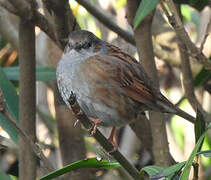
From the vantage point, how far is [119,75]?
105 inches

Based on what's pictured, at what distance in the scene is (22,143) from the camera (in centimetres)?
275

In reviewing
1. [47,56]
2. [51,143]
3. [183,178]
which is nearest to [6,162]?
[51,143]

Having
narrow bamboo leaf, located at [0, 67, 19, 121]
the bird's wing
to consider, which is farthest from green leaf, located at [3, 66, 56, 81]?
the bird's wing

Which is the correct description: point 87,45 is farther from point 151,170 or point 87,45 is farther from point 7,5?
point 151,170

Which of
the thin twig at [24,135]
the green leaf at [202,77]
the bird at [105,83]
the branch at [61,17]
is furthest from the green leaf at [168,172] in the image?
the green leaf at [202,77]

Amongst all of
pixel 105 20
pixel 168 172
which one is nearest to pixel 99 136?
pixel 168 172

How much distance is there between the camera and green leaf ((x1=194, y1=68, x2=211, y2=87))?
3.21m

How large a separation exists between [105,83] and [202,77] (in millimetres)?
862

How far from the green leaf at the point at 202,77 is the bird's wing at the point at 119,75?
58cm

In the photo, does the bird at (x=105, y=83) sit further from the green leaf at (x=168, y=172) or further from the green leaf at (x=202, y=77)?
the green leaf at (x=168, y=172)

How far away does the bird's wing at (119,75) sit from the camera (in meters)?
2.62

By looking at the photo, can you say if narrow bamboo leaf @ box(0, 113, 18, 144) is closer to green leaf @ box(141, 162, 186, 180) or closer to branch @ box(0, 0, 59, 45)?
branch @ box(0, 0, 59, 45)

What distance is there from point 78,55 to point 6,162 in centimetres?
173

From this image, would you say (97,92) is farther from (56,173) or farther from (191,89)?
(191,89)
